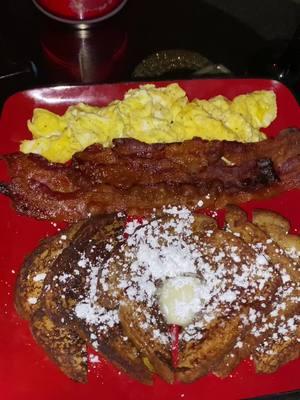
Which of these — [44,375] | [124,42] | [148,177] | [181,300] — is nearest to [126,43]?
[124,42]

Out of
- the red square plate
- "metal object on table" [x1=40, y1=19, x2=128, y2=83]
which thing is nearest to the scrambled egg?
the red square plate

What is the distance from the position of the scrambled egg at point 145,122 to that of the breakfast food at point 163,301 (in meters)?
0.32

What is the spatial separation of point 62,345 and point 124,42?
139cm

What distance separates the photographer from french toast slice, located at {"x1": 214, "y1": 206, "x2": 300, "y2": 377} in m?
1.62

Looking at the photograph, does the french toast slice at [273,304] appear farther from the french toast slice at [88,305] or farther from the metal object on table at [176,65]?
the metal object on table at [176,65]

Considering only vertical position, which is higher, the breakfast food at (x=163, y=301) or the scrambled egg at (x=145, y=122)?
the scrambled egg at (x=145, y=122)

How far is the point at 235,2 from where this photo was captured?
2.86 meters

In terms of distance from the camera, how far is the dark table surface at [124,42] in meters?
2.43

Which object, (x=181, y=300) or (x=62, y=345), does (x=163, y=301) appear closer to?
(x=181, y=300)

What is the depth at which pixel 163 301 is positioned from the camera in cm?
163

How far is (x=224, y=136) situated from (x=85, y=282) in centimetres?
66

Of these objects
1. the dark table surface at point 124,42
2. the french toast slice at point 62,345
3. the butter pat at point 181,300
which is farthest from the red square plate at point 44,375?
the dark table surface at point 124,42

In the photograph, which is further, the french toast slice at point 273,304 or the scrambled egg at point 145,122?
the scrambled egg at point 145,122

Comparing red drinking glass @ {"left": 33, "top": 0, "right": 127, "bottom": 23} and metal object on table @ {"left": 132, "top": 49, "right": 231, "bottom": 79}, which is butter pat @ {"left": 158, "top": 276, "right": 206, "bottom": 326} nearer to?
metal object on table @ {"left": 132, "top": 49, "right": 231, "bottom": 79}
